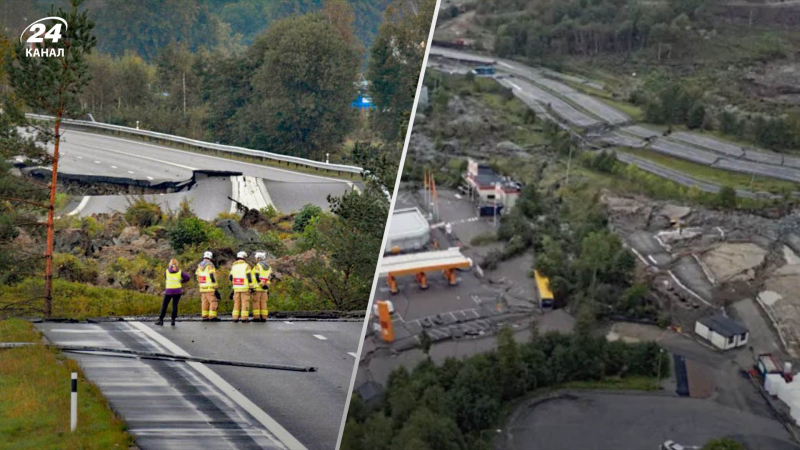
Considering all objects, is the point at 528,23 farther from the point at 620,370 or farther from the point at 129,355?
the point at 129,355

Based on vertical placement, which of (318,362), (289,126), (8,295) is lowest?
(8,295)

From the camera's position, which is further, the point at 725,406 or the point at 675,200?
the point at 675,200

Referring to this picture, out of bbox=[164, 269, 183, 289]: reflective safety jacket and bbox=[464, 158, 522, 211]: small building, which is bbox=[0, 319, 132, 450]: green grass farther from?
bbox=[464, 158, 522, 211]: small building

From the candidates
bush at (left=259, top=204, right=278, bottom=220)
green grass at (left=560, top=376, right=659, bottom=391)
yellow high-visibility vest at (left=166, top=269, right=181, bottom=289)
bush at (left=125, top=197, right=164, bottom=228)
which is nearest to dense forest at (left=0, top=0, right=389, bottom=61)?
bush at (left=125, top=197, right=164, bottom=228)

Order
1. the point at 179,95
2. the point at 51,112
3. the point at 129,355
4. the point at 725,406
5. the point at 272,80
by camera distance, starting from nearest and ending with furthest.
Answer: the point at 725,406 → the point at 129,355 → the point at 51,112 → the point at 272,80 → the point at 179,95

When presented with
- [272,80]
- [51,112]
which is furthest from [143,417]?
[272,80]
